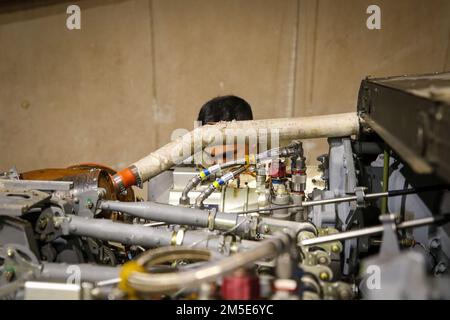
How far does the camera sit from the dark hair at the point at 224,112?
8.23 ft

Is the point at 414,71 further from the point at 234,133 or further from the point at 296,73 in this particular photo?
the point at 234,133

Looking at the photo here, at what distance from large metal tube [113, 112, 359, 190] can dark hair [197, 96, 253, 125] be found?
58 cm

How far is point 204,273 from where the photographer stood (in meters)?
0.77

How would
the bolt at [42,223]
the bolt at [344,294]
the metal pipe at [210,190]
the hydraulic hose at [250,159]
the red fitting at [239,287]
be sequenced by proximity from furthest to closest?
the hydraulic hose at [250,159] < the metal pipe at [210,190] < the bolt at [42,223] < the bolt at [344,294] < the red fitting at [239,287]

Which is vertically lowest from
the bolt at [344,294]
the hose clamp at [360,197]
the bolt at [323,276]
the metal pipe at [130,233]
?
the bolt at [344,294]

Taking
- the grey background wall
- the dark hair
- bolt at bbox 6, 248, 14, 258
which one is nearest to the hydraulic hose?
the dark hair

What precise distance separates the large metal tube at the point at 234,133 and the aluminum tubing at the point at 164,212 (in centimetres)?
33

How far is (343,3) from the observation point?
11.9 feet

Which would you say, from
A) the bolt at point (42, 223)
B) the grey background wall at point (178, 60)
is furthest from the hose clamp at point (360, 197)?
the grey background wall at point (178, 60)

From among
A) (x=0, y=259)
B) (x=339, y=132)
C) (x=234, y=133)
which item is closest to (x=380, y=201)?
(x=339, y=132)

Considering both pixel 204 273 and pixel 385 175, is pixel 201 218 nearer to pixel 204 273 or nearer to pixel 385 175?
pixel 204 273

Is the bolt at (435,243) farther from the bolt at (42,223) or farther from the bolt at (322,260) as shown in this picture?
the bolt at (42,223)

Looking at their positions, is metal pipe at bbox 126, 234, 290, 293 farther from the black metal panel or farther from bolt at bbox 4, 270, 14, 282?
bolt at bbox 4, 270, 14, 282

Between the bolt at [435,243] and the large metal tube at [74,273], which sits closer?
the large metal tube at [74,273]
